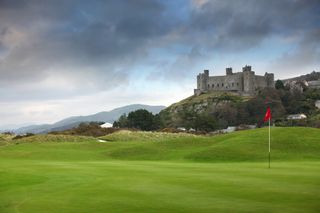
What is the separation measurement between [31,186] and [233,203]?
907 centimetres

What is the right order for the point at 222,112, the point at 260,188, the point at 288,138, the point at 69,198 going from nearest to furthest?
the point at 69,198, the point at 260,188, the point at 288,138, the point at 222,112

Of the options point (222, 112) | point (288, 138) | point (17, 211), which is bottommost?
point (17, 211)

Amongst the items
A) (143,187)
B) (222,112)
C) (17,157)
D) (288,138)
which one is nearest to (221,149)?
(288,138)

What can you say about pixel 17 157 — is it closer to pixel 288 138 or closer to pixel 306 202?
pixel 288 138

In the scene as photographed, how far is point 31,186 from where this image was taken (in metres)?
18.9

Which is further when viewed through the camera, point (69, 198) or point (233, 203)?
point (69, 198)

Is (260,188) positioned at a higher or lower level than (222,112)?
lower

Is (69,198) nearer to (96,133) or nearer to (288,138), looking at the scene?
(288,138)

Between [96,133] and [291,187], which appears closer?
[291,187]

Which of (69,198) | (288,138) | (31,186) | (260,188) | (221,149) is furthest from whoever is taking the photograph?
(288,138)

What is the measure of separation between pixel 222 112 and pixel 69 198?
14873 cm

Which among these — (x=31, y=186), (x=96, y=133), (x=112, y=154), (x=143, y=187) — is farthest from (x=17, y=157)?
(x=96, y=133)

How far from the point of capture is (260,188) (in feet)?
54.6

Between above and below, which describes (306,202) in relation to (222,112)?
below
